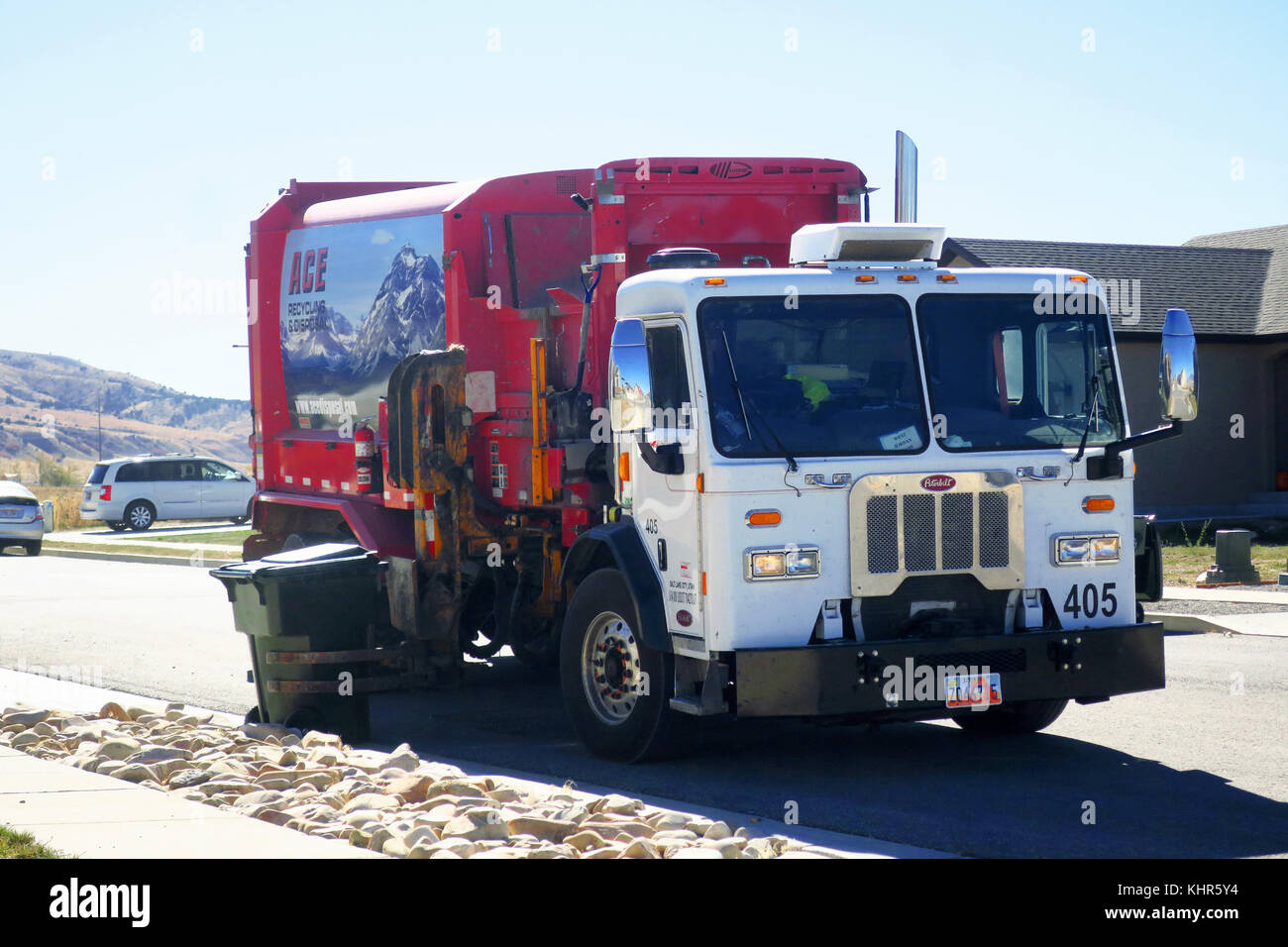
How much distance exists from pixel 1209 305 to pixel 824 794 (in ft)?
75.1

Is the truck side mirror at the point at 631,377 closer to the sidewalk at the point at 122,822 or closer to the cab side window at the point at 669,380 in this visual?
the cab side window at the point at 669,380

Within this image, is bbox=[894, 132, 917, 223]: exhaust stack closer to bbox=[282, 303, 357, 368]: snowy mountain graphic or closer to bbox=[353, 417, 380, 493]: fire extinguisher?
bbox=[353, 417, 380, 493]: fire extinguisher

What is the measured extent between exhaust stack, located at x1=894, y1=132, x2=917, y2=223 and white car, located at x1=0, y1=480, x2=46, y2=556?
27.5m

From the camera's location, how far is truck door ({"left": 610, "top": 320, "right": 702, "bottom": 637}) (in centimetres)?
788

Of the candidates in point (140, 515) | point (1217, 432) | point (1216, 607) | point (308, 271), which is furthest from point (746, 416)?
point (140, 515)

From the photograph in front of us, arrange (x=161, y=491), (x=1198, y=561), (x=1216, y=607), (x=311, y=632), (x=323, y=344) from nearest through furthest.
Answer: (x=311, y=632) < (x=323, y=344) < (x=1216, y=607) < (x=1198, y=561) < (x=161, y=491)

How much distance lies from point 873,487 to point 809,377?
68 cm

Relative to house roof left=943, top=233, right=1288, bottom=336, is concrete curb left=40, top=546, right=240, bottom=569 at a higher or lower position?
lower

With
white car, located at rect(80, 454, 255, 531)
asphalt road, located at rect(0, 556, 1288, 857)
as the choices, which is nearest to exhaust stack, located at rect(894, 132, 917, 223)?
asphalt road, located at rect(0, 556, 1288, 857)

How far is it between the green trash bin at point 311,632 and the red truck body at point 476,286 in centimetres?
91

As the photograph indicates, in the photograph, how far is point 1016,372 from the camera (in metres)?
8.42

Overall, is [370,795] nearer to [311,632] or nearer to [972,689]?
[311,632]

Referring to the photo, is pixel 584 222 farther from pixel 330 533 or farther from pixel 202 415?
pixel 202 415
